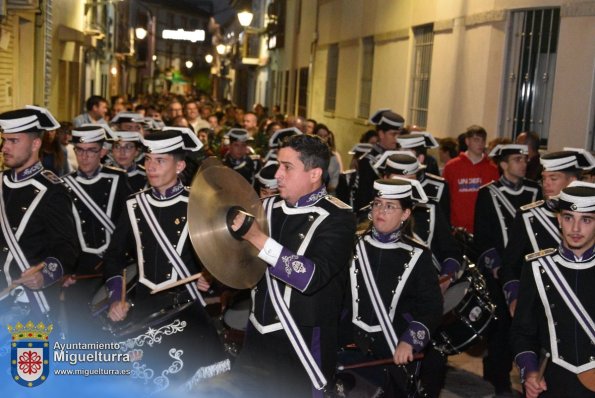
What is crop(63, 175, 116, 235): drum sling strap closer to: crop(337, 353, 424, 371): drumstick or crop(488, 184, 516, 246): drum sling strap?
crop(337, 353, 424, 371): drumstick

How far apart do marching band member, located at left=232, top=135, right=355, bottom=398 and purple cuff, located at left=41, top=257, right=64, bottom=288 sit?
1.50 metres

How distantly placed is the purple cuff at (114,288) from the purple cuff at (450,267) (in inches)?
108

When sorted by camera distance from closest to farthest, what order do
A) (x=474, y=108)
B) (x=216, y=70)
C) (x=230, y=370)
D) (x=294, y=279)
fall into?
(x=294, y=279) < (x=230, y=370) < (x=474, y=108) < (x=216, y=70)

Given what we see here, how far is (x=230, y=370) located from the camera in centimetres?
540

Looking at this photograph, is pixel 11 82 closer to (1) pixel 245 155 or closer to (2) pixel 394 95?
(1) pixel 245 155

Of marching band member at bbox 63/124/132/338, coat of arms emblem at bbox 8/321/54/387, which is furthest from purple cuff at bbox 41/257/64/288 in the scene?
marching band member at bbox 63/124/132/338

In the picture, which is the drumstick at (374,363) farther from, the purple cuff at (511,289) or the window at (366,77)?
the window at (366,77)

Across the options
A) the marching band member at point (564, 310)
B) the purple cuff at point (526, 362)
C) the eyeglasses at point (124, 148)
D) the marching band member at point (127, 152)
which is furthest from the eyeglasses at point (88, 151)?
the purple cuff at point (526, 362)

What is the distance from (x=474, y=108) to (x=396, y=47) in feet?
17.7

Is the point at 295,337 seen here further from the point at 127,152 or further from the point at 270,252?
the point at 127,152

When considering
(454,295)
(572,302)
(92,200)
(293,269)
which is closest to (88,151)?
(92,200)

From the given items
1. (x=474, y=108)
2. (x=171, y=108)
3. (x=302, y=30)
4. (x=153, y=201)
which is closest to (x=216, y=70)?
(x=302, y=30)

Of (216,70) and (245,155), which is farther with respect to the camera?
(216,70)

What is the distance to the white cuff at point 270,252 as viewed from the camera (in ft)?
15.5
